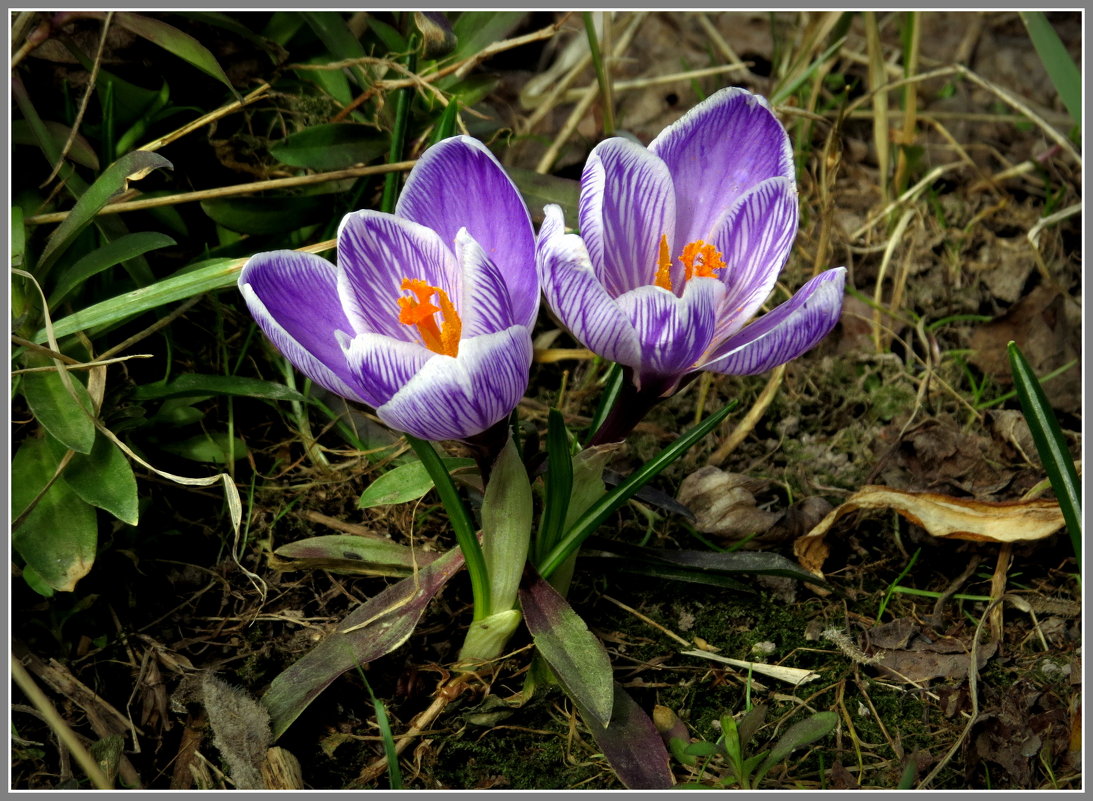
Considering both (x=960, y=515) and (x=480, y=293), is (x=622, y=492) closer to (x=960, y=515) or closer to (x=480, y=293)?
(x=480, y=293)

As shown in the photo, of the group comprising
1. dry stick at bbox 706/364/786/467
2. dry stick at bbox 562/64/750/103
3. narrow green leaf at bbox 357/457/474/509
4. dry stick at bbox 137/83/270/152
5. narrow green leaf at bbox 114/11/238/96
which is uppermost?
narrow green leaf at bbox 114/11/238/96

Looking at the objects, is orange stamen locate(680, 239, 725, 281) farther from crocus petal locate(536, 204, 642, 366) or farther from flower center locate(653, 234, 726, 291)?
crocus petal locate(536, 204, 642, 366)

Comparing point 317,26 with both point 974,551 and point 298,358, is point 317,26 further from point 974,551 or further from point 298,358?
point 974,551

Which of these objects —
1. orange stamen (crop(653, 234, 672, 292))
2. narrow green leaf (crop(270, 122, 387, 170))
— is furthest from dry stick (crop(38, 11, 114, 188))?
orange stamen (crop(653, 234, 672, 292))

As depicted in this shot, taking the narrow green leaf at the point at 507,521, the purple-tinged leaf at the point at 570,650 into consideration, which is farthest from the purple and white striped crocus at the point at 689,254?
the purple-tinged leaf at the point at 570,650

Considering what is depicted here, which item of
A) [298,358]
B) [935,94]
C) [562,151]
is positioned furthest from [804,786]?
[935,94]

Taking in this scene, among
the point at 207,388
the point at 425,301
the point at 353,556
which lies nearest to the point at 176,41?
the point at 207,388
